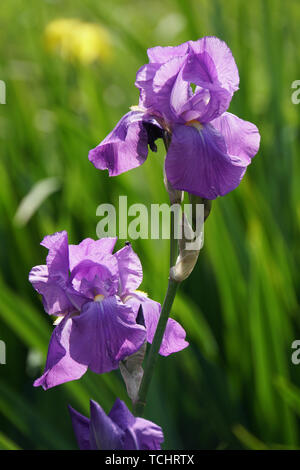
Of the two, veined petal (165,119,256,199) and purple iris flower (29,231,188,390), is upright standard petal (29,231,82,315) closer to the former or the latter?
purple iris flower (29,231,188,390)

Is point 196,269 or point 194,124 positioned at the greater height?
point 194,124

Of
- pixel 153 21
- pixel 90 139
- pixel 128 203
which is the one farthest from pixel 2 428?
pixel 153 21

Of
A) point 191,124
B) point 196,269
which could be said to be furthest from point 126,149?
point 196,269

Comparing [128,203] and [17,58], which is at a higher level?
[17,58]

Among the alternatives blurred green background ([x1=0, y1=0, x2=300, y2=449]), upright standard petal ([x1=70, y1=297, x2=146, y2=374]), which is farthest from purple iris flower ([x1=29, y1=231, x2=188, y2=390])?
blurred green background ([x1=0, y1=0, x2=300, y2=449])

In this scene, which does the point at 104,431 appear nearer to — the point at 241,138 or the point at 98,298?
the point at 98,298
